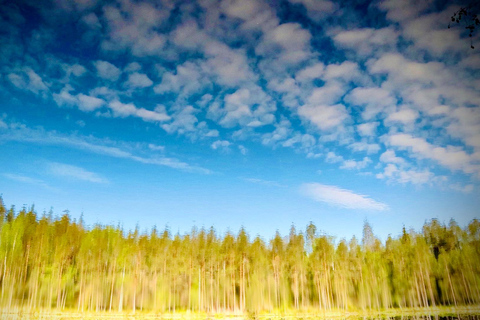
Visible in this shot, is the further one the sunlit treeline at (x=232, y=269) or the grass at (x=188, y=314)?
the sunlit treeline at (x=232, y=269)

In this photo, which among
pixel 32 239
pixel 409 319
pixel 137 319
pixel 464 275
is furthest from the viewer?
pixel 464 275

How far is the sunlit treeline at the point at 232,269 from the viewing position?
52.9 metres

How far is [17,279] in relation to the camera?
52281 mm

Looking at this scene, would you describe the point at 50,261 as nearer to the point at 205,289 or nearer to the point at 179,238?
the point at 179,238

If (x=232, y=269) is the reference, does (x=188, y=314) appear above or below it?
below

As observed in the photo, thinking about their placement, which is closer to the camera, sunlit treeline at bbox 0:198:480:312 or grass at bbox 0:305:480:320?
grass at bbox 0:305:480:320

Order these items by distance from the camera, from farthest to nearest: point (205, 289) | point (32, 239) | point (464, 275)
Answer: point (205, 289) < point (464, 275) < point (32, 239)

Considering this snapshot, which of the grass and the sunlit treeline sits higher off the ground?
the sunlit treeline

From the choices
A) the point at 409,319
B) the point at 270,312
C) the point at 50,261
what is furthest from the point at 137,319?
the point at 409,319

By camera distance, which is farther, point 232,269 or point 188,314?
point 232,269

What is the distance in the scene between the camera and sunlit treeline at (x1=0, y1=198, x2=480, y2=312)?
5291 centimetres

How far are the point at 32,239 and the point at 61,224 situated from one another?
6.49 m

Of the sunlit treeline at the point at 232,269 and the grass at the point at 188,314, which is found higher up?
the sunlit treeline at the point at 232,269

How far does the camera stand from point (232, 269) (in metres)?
58.3
